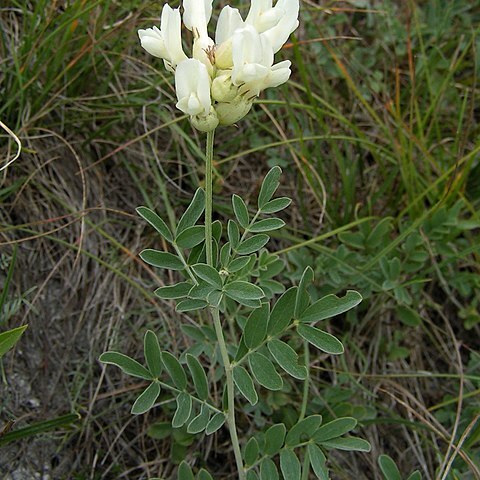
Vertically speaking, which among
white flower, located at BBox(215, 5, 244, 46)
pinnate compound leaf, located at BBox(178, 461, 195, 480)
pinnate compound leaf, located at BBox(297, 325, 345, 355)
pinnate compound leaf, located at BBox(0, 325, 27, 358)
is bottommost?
pinnate compound leaf, located at BBox(178, 461, 195, 480)

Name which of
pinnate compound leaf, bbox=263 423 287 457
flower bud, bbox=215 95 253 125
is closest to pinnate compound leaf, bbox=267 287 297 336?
pinnate compound leaf, bbox=263 423 287 457

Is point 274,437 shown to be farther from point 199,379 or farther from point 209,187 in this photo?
point 209,187

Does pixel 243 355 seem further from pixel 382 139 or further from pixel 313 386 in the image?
pixel 382 139

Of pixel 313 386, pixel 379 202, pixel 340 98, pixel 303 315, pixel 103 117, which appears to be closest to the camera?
pixel 303 315

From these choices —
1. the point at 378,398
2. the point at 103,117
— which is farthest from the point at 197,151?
the point at 378,398

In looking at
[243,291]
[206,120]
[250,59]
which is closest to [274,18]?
[250,59]

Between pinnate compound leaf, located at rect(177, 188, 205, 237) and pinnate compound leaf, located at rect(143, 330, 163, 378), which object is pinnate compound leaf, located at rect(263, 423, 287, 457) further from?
pinnate compound leaf, located at rect(177, 188, 205, 237)
